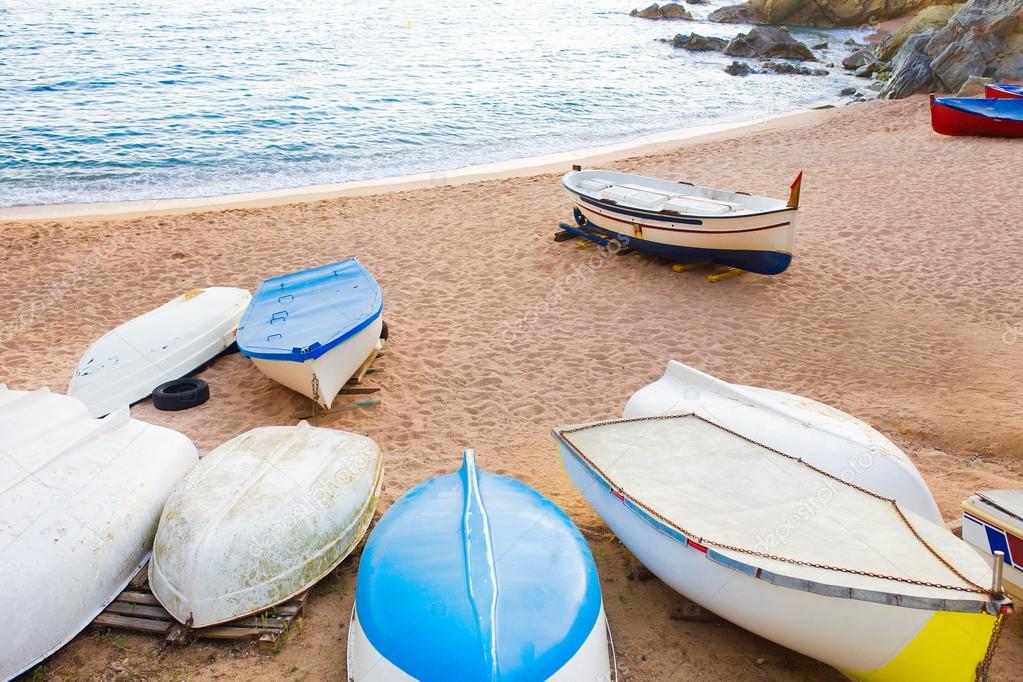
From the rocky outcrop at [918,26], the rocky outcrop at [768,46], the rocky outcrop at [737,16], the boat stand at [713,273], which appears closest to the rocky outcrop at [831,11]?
the rocky outcrop at [737,16]

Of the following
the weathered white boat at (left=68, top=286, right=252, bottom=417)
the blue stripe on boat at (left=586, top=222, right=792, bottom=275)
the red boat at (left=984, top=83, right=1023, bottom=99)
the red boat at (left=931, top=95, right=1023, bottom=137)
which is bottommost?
the weathered white boat at (left=68, top=286, right=252, bottom=417)

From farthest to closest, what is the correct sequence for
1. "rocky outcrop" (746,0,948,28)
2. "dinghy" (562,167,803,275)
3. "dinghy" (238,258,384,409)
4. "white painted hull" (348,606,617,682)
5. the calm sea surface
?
"rocky outcrop" (746,0,948,28) < the calm sea surface < "dinghy" (562,167,803,275) < "dinghy" (238,258,384,409) < "white painted hull" (348,606,617,682)

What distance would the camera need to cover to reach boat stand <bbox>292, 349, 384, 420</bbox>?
8047mm

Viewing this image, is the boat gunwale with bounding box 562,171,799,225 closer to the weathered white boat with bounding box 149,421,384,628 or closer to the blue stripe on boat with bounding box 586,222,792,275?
the blue stripe on boat with bounding box 586,222,792,275

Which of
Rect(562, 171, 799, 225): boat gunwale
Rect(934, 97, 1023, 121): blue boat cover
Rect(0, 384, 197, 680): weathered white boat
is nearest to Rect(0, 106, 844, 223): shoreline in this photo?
Rect(934, 97, 1023, 121): blue boat cover

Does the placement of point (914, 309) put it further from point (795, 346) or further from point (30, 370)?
point (30, 370)

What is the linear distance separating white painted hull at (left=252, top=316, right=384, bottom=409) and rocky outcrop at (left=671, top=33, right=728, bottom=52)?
34.5 metres

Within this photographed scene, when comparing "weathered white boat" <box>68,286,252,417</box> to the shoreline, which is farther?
the shoreline

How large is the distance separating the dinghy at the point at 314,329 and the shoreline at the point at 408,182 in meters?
6.85

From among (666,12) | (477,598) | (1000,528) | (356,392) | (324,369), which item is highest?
(666,12)

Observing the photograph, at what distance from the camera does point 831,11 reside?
141ft

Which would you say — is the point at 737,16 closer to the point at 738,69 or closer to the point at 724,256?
the point at 738,69

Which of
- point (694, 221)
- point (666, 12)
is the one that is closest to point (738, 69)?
point (666, 12)

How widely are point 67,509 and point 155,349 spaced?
376 cm
